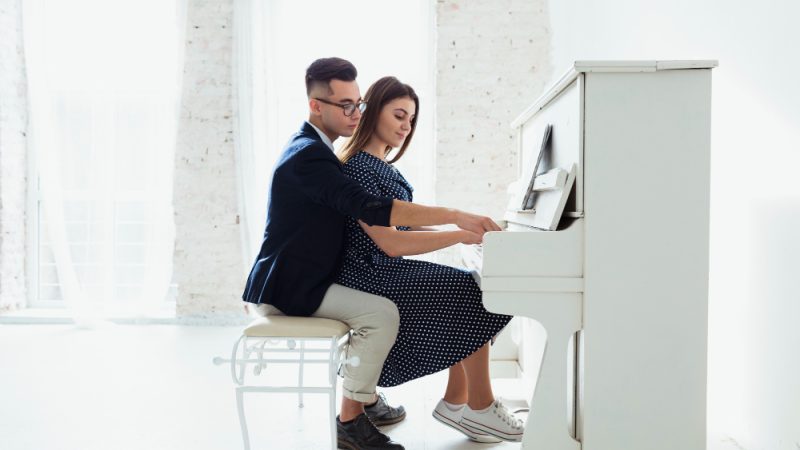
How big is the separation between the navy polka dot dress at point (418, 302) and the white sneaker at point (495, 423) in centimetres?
20

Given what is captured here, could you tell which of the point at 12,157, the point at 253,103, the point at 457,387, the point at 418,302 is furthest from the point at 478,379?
the point at 12,157

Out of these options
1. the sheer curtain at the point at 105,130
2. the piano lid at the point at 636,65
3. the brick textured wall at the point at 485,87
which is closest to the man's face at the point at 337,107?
the piano lid at the point at 636,65

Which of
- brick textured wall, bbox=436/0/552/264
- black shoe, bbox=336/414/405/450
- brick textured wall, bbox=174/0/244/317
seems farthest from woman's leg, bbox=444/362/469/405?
brick textured wall, bbox=174/0/244/317

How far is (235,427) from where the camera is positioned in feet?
8.24

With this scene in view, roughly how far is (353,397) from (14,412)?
4.75ft

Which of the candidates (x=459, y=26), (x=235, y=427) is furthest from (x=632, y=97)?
(x=459, y=26)

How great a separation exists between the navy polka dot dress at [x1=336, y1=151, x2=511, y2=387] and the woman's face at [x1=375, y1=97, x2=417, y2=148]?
13cm

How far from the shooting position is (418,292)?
2139 millimetres

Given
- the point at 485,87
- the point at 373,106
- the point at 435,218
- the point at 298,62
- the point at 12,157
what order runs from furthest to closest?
1. the point at 12,157
2. the point at 298,62
3. the point at 485,87
4. the point at 373,106
5. the point at 435,218

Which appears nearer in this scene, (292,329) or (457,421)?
(292,329)

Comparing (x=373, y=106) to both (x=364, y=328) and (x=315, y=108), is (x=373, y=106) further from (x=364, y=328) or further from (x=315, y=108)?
(x=364, y=328)

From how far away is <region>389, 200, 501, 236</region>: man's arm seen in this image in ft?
6.46

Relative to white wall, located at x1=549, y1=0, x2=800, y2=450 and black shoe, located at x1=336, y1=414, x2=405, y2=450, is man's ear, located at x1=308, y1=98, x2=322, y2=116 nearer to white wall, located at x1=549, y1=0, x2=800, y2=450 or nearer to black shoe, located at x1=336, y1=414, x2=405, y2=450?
black shoe, located at x1=336, y1=414, x2=405, y2=450

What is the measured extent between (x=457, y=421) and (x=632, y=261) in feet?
2.66
